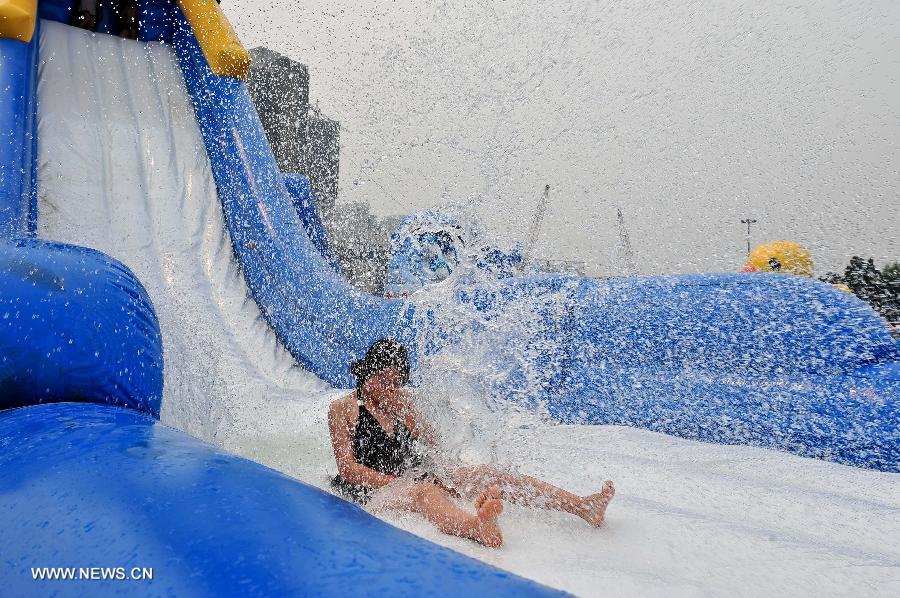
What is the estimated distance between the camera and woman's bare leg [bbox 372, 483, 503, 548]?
4.07 ft

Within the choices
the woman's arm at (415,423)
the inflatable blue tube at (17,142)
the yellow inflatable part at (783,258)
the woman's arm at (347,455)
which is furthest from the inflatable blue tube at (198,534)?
the yellow inflatable part at (783,258)

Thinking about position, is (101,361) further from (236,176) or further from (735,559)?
(236,176)

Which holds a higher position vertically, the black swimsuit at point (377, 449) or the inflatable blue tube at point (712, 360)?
the inflatable blue tube at point (712, 360)

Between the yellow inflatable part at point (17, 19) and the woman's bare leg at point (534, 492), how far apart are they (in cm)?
323

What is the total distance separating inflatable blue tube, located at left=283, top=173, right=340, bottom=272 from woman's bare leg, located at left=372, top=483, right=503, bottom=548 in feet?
10.4

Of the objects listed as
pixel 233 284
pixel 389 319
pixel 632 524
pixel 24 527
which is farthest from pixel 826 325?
pixel 233 284

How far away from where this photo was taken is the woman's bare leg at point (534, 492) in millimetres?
1396

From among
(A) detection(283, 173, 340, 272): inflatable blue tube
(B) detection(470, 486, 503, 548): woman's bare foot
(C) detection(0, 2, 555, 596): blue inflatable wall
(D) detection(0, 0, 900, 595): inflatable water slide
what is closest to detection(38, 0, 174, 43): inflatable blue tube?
(D) detection(0, 0, 900, 595): inflatable water slide

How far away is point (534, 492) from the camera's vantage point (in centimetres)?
146

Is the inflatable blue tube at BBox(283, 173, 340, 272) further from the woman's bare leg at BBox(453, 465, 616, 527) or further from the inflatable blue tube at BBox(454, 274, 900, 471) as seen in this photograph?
the woman's bare leg at BBox(453, 465, 616, 527)

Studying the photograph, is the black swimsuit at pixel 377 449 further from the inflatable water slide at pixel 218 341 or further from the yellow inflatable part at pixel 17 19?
the yellow inflatable part at pixel 17 19

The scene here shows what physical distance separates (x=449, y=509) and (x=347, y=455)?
381 millimetres

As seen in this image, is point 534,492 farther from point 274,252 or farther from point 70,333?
point 274,252

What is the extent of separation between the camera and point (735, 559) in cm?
120
